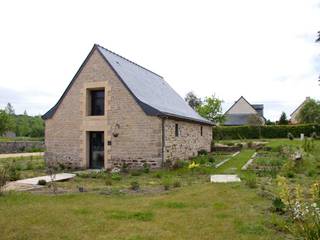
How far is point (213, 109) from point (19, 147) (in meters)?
26.7

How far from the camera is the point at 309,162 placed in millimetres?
15578

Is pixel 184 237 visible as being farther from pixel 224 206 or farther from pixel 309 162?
pixel 309 162

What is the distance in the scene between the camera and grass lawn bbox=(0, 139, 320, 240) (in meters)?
5.98

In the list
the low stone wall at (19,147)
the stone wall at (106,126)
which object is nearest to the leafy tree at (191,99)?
the low stone wall at (19,147)

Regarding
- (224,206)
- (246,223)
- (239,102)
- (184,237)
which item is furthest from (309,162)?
(239,102)

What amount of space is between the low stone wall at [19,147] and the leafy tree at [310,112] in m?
42.4

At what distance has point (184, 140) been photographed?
19203 millimetres

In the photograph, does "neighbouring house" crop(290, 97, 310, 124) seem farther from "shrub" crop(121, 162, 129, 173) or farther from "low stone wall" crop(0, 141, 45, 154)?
"shrub" crop(121, 162, 129, 173)

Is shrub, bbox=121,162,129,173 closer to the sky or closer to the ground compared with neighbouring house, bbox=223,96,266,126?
closer to the ground

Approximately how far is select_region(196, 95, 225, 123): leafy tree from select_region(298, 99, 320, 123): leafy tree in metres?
17.1

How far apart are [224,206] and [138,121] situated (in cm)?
865

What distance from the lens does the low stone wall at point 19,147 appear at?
31.4m

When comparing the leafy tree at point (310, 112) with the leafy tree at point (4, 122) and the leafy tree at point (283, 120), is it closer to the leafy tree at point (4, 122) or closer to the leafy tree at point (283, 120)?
the leafy tree at point (283, 120)

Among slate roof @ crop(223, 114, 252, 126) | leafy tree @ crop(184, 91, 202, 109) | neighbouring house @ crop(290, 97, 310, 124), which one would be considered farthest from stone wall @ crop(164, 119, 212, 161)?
neighbouring house @ crop(290, 97, 310, 124)
